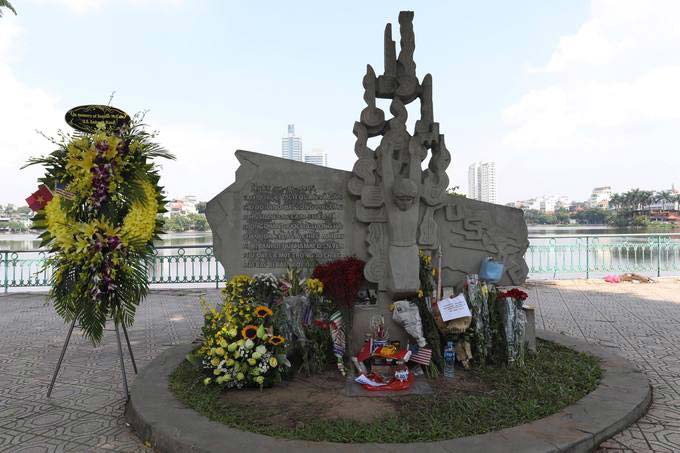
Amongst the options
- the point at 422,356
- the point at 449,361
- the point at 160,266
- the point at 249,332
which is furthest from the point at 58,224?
the point at 160,266

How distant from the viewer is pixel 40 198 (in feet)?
14.1

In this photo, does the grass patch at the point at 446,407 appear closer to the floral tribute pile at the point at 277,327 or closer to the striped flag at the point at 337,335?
the floral tribute pile at the point at 277,327

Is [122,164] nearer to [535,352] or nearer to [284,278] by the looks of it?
[284,278]

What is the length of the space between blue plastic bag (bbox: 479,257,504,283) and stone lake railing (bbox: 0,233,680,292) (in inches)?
309

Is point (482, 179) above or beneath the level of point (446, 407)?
above

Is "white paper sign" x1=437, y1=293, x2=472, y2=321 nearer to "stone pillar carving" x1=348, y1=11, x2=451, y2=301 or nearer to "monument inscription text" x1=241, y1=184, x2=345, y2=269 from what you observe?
"stone pillar carving" x1=348, y1=11, x2=451, y2=301

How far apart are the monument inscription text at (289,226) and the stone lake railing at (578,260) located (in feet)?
24.2

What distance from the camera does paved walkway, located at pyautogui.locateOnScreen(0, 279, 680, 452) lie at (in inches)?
134

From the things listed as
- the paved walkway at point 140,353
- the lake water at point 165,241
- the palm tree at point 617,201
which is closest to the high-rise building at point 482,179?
the palm tree at point 617,201

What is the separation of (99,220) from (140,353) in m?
Answer: 2.50

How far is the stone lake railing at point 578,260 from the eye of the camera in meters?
12.1

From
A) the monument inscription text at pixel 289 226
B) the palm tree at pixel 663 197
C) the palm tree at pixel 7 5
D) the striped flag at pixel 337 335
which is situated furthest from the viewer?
the palm tree at pixel 663 197

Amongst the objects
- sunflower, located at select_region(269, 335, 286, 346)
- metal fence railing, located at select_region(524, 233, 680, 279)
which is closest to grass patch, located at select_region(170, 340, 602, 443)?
sunflower, located at select_region(269, 335, 286, 346)

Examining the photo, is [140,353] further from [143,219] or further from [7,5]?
[7,5]
